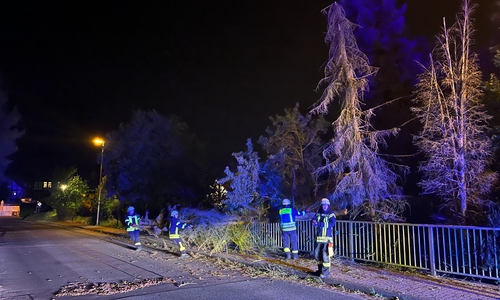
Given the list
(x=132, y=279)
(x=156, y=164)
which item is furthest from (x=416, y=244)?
(x=156, y=164)

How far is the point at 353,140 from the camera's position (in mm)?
10875

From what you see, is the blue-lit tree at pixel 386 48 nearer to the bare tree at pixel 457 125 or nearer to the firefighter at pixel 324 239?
the bare tree at pixel 457 125

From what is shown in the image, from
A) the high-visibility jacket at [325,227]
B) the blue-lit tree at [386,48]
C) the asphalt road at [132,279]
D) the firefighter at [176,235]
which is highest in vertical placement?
the blue-lit tree at [386,48]

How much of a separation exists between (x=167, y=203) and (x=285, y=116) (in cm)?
1261

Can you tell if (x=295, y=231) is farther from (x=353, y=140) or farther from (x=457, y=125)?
(x=457, y=125)

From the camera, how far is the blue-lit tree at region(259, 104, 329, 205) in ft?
50.5

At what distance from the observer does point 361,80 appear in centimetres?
1102

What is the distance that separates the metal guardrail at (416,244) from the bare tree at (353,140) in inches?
36.9

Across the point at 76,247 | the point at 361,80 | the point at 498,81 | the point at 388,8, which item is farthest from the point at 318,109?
the point at 76,247

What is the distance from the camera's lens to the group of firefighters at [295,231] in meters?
7.86

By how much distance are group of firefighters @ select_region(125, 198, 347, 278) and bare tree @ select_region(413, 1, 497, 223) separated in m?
2.99

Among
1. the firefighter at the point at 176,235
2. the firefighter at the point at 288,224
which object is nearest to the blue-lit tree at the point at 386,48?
the firefighter at the point at 288,224

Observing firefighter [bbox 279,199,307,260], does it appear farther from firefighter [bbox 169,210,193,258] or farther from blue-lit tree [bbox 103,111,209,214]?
blue-lit tree [bbox 103,111,209,214]

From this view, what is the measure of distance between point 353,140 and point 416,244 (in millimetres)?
3178
